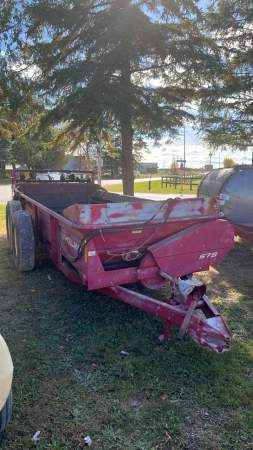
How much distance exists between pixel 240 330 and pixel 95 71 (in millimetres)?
6844

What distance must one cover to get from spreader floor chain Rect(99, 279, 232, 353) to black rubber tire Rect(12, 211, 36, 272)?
92.1 inches

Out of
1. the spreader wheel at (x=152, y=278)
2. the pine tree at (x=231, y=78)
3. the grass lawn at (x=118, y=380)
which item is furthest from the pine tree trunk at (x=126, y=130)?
the spreader wheel at (x=152, y=278)

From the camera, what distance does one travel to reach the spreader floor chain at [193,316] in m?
3.02

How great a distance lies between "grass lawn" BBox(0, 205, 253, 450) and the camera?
7.93 ft

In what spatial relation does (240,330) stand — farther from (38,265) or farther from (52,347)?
(38,265)

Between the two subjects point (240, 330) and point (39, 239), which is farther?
point (39, 239)

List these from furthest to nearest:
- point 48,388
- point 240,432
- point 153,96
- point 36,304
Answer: point 153,96 → point 36,304 → point 48,388 → point 240,432

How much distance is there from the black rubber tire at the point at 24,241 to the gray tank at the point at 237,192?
4123 mm

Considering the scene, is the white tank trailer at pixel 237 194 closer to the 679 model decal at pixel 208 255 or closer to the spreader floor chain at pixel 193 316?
the 679 model decal at pixel 208 255

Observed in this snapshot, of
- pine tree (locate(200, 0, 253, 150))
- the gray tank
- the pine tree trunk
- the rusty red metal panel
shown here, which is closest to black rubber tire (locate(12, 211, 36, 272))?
the rusty red metal panel

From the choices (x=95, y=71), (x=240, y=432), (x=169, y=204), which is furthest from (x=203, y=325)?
(x=95, y=71)

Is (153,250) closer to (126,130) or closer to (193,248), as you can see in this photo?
(193,248)

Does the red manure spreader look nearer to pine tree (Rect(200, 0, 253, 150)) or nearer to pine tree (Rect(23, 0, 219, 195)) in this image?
pine tree (Rect(23, 0, 219, 195))

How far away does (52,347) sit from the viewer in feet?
11.4
